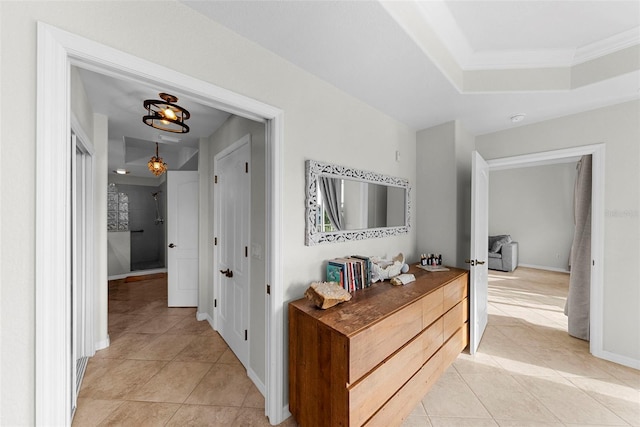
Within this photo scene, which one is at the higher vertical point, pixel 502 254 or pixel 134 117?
pixel 134 117

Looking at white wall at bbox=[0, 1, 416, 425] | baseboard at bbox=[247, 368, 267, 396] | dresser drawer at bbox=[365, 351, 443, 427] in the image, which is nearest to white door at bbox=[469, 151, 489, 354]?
dresser drawer at bbox=[365, 351, 443, 427]

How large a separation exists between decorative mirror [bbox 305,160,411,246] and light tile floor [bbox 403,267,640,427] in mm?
1348

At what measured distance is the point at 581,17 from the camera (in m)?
1.62

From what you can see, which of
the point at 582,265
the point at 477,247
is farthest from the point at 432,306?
the point at 582,265

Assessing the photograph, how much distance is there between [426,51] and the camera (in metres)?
1.59

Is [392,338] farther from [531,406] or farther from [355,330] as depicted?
[531,406]

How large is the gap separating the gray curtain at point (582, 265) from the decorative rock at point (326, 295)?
292 cm

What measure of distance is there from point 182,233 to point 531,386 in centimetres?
410

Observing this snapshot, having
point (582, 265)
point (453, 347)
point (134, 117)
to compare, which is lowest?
point (453, 347)

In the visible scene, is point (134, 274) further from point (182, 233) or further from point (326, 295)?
point (326, 295)

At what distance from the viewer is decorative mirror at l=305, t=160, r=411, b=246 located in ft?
5.90
